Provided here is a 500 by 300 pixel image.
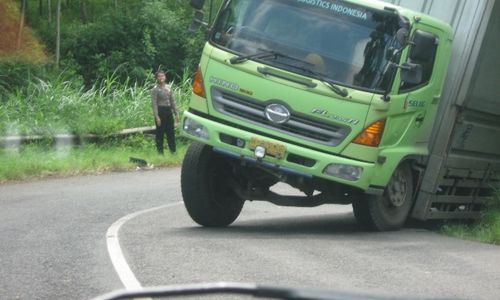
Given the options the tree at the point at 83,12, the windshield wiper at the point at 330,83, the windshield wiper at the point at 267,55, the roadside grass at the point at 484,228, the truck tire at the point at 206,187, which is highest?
the windshield wiper at the point at 267,55

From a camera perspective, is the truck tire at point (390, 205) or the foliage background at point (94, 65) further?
the foliage background at point (94, 65)

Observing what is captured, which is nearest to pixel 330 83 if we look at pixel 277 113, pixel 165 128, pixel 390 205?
pixel 277 113

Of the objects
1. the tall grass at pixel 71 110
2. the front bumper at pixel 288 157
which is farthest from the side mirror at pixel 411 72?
the tall grass at pixel 71 110

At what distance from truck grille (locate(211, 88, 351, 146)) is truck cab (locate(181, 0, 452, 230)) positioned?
0.03 ft

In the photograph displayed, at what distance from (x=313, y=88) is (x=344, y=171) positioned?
0.92m

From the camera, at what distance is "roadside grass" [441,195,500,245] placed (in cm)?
1270

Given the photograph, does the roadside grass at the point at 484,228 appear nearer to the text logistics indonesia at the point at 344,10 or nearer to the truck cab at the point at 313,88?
the truck cab at the point at 313,88

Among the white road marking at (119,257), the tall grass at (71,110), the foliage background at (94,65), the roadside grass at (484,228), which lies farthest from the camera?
the foliage background at (94,65)

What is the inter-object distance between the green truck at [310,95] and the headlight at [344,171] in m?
0.01

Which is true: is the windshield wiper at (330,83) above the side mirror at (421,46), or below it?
below

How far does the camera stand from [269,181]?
11.8 meters

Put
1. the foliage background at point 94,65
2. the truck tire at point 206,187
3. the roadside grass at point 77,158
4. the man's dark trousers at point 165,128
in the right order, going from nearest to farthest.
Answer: the truck tire at point 206,187, the roadside grass at point 77,158, the man's dark trousers at point 165,128, the foliage background at point 94,65

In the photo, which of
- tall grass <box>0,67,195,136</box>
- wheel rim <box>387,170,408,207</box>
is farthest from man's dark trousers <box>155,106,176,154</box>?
wheel rim <box>387,170,408,207</box>

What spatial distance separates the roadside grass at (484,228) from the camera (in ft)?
41.7
